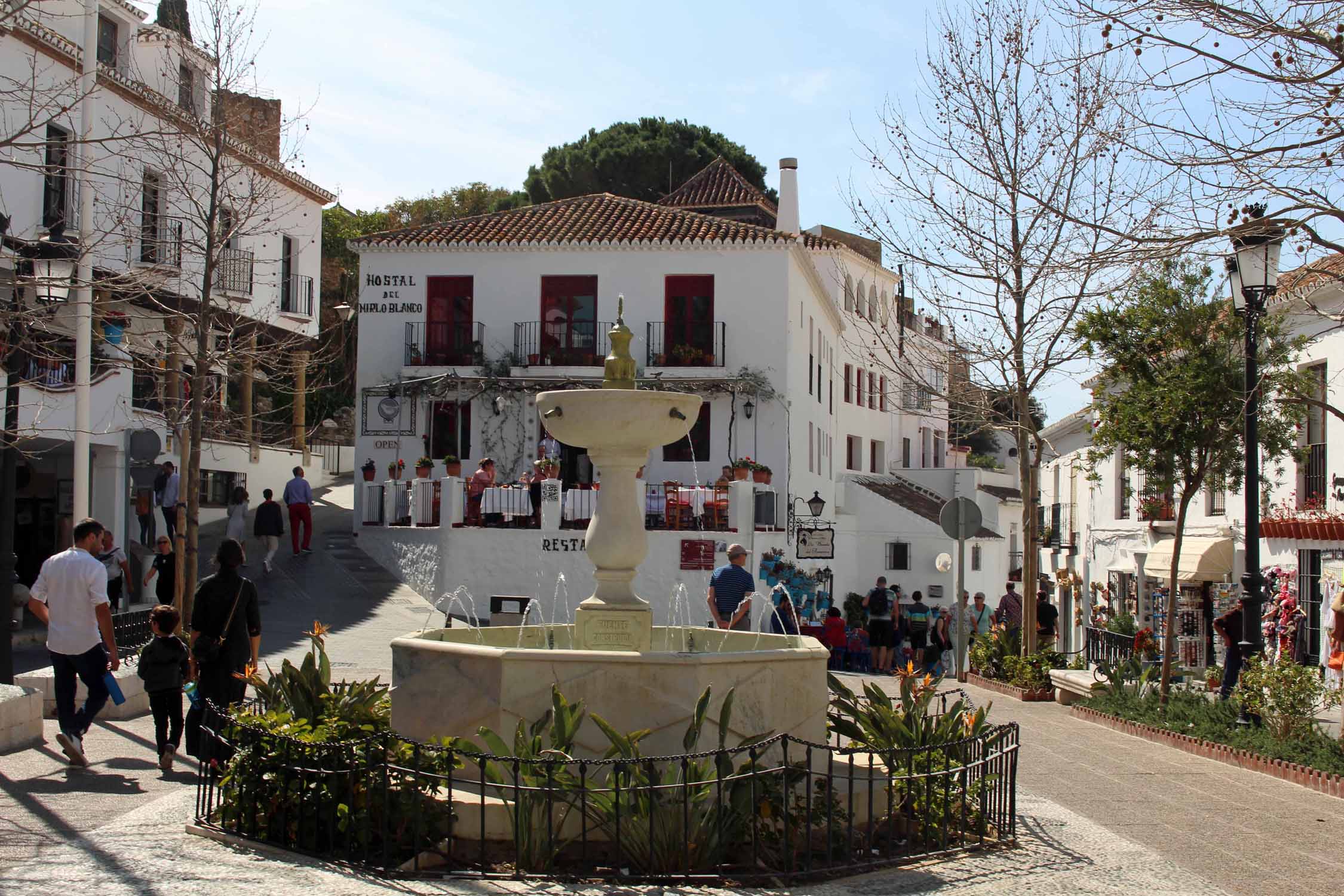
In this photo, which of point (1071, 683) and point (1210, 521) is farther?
point (1210, 521)

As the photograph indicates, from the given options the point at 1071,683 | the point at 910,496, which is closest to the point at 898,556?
the point at 910,496

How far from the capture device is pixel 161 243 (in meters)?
12.8

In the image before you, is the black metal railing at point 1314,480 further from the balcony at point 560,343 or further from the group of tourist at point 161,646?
the group of tourist at point 161,646

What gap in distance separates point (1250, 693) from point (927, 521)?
27.9 metres

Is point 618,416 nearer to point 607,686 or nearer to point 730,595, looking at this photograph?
point 607,686

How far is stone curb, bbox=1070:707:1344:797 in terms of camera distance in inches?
388

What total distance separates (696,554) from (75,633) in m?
16.4

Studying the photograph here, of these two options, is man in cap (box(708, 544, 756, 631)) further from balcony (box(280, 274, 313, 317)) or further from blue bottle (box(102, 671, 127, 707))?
balcony (box(280, 274, 313, 317))

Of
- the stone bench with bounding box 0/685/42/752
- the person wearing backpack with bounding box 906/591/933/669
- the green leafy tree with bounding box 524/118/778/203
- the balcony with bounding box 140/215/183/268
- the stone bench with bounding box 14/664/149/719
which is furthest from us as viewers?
the green leafy tree with bounding box 524/118/778/203

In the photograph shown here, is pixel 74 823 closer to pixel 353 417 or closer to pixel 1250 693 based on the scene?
pixel 1250 693

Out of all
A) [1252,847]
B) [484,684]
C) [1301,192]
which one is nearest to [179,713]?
[484,684]

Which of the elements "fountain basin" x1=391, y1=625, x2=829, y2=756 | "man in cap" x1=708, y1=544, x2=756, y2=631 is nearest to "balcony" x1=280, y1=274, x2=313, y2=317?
"man in cap" x1=708, y1=544, x2=756, y2=631

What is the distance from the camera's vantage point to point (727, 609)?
13188 mm

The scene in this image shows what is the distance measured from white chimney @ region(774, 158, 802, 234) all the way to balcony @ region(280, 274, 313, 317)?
14.0 meters
